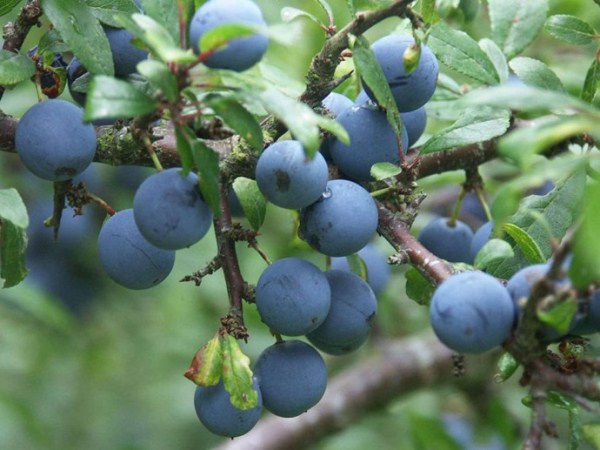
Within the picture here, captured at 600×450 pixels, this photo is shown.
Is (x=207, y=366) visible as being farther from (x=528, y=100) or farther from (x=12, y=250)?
(x=528, y=100)

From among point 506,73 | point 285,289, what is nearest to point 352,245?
point 285,289

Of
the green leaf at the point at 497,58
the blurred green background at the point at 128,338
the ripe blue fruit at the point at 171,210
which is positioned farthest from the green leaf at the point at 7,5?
the blurred green background at the point at 128,338

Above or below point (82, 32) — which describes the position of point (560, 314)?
below

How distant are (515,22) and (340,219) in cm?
62

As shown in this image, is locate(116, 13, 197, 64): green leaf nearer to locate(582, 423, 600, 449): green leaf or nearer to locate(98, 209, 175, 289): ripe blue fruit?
locate(98, 209, 175, 289): ripe blue fruit

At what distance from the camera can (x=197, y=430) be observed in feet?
10.5

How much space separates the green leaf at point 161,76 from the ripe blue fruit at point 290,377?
1.52ft

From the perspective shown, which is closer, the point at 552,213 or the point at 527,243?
the point at 527,243

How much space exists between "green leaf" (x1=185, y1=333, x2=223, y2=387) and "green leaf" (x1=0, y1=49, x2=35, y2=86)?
18.3 inches

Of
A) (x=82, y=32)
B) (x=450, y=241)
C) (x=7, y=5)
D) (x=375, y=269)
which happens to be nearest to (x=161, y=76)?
(x=82, y=32)

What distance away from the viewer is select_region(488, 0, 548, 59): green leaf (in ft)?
5.28

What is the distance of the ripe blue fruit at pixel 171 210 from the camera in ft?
3.76

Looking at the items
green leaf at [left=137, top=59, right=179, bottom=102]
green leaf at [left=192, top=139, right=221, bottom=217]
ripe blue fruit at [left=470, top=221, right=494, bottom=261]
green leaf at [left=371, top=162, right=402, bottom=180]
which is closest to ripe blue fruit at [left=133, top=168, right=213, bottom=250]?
green leaf at [left=192, top=139, right=221, bottom=217]

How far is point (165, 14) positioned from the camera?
117 cm
